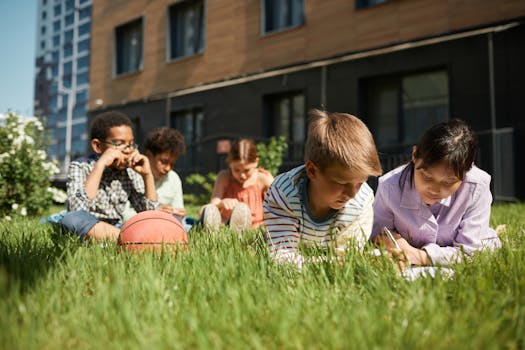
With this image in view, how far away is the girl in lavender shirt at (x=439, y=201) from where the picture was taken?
3.09m

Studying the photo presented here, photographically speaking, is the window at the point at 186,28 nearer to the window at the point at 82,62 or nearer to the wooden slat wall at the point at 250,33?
the wooden slat wall at the point at 250,33

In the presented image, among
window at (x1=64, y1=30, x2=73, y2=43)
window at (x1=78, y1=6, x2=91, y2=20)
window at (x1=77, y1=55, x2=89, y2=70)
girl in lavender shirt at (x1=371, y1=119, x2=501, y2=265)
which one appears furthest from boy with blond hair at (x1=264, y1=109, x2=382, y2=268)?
window at (x1=64, y1=30, x2=73, y2=43)

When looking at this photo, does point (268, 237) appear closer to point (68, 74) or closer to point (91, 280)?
point (91, 280)

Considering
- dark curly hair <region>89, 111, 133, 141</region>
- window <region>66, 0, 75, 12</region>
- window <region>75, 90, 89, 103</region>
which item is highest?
window <region>66, 0, 75, 12</region>

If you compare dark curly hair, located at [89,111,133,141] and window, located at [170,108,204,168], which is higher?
window, located at [170,108,204,168]

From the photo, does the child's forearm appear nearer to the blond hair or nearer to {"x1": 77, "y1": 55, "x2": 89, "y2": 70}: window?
the blond hair

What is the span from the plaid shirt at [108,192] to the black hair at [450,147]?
120 inches

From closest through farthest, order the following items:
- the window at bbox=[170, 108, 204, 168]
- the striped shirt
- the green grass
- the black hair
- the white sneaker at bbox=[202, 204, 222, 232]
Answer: the green grass < the black hair < the striped shirt < the white sneaker at bbox=[202, 204, 222, 232] < the window at bbox=[170, 108, 204, 168]

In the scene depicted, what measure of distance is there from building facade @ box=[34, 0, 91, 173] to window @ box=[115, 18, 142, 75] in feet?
202

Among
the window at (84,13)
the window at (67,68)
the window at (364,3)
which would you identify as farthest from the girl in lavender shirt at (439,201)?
the window at (67,68)

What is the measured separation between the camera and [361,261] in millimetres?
2586

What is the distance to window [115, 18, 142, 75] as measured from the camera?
1934 cm

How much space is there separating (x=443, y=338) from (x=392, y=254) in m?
1.47

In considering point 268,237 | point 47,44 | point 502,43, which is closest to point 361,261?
point 268,237
